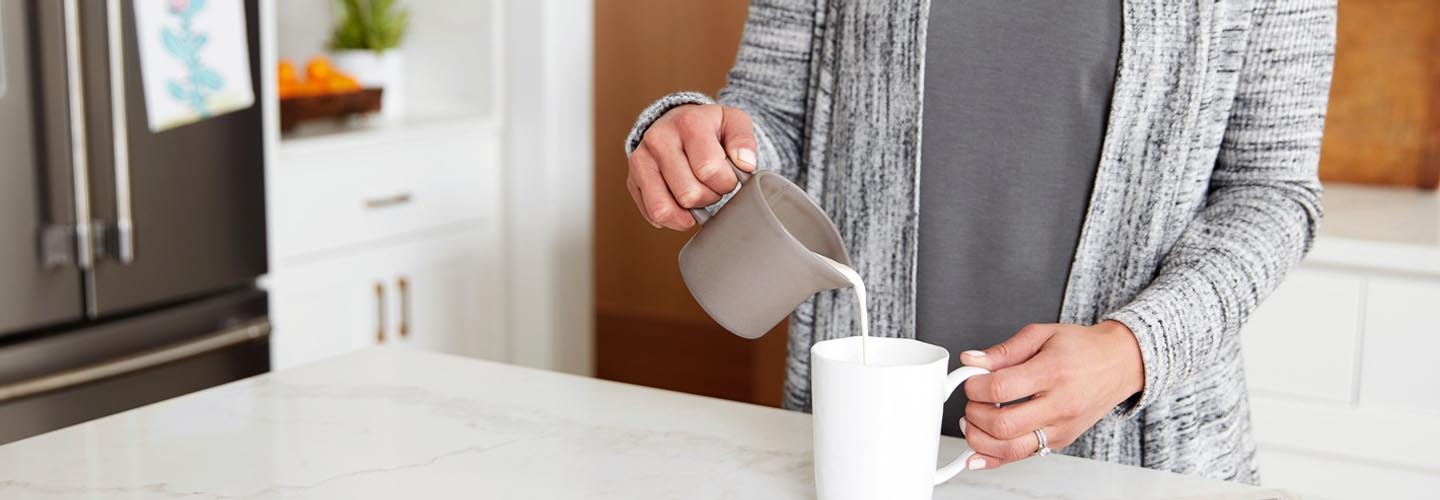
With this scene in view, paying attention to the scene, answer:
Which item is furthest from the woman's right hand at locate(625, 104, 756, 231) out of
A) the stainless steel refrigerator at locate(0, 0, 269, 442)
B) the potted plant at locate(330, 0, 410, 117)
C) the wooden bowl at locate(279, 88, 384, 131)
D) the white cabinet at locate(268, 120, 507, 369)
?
the potted plant at locate(330, 0, 410, 117)

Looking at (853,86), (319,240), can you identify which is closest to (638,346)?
(319,240)

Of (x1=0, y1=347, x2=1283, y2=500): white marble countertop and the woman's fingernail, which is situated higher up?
the woman's fingernail

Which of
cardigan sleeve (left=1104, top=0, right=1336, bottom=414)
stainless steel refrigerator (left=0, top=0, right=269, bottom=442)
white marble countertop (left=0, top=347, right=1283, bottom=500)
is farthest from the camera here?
stainless steel refrigerator (left=0, top=0, right=269, bottom=442)

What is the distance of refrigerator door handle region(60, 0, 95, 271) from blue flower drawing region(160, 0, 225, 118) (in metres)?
0.14

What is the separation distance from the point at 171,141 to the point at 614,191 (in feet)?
4.27

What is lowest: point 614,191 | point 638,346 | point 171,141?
point 638,346

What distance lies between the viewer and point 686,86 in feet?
10.1

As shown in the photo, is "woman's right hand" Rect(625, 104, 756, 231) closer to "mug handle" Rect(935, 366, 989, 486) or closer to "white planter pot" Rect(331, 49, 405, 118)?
"mug handle" Rect(935, 366, 989, 486)

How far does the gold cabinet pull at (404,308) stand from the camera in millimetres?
2670

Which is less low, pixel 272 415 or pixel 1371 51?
pixel 1371 51

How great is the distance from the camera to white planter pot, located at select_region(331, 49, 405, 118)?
2.69m

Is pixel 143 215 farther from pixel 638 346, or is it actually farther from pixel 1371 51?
pixel 1371 51

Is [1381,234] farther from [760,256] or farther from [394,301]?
[394,301]

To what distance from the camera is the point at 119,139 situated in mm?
1974
